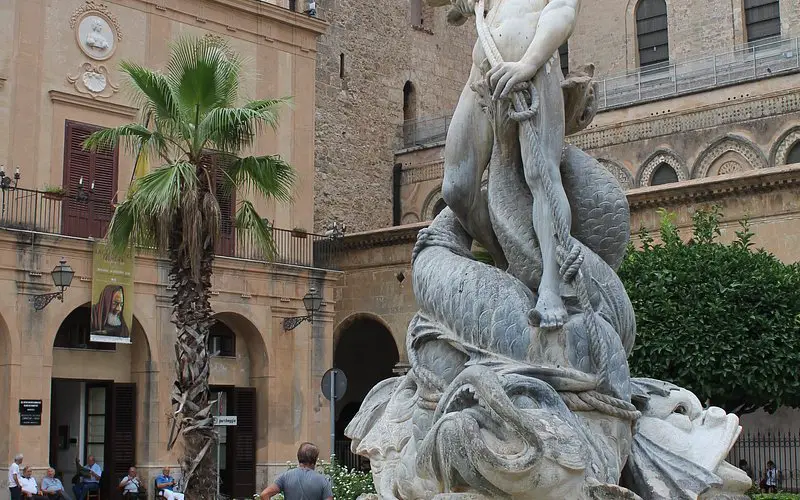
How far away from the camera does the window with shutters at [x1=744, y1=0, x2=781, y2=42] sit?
29.6 metres

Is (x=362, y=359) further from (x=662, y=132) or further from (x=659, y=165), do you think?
(x=662, y=132)

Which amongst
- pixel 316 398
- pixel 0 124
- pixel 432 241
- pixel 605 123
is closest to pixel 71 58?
pixel 0 124

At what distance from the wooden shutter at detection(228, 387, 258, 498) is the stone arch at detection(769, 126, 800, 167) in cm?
1214

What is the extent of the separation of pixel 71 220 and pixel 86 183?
3.29ft

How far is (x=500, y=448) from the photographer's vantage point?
14.2 ft

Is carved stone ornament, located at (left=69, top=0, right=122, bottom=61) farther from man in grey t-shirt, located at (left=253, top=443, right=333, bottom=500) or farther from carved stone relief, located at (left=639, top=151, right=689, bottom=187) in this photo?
man in grey t-shirt, located at (left=253, top=443, right=333, bottom=500)

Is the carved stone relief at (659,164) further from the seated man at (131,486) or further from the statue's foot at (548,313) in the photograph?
the statue's foot at (548,313)

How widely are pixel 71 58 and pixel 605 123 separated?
1263 cm

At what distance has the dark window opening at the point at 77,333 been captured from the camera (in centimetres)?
2205

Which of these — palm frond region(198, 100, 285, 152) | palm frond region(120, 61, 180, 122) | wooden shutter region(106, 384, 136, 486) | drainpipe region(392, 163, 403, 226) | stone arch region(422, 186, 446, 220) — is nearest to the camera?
palm frond region(120, 61, 180, 122)

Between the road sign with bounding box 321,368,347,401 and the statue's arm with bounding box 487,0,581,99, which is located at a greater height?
the statue's arm with bounding box 487,0,581,99

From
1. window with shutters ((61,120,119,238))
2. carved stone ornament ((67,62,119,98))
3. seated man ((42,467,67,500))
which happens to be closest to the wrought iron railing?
carved stone ornament ((67,62,119,98))

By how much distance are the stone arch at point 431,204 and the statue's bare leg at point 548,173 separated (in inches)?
1049

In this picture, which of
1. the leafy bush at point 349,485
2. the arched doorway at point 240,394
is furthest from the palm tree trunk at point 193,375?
the arched doorway at point 240,394
